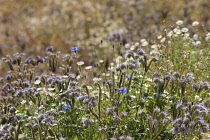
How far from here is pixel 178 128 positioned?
2.98 m

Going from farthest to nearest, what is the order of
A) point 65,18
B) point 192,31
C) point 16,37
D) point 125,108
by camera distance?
point 65,18 < point 16,37 < point 192,31 < point 125,108

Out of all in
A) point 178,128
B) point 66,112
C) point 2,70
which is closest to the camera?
point 178,128

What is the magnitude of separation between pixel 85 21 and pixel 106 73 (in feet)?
18.9

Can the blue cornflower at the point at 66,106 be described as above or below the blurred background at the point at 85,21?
below

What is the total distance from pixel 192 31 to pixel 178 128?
549 cm

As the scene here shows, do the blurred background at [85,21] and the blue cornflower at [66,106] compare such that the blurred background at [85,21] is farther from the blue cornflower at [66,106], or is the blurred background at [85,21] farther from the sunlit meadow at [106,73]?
the blue cornflower at [66,106]

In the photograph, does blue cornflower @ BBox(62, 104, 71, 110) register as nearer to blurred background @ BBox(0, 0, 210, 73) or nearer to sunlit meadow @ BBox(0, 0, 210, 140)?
sunlit meadow @ BBox(0, 0, 210, 140)

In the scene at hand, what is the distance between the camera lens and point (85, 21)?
10.6 meters

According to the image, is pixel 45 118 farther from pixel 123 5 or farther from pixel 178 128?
pixel 123 5

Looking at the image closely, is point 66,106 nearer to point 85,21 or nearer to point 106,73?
point 106,73

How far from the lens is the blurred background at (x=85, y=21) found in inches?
367

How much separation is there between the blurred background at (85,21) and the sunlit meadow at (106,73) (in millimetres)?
33

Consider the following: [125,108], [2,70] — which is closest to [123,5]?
[2,70]

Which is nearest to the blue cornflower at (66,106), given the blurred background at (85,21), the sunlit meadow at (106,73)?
the sunlit meadow at (106,73)
